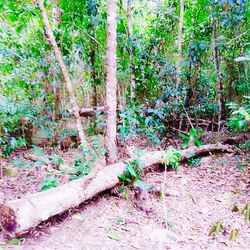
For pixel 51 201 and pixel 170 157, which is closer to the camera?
pixel 51 201

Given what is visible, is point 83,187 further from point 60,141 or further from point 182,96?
point 182,96

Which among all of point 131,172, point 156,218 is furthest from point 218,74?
point 156,218

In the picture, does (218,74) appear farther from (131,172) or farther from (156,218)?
(156,218)

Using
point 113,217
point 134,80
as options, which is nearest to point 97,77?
point 134,80

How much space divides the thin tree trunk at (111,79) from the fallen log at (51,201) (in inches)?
16.4

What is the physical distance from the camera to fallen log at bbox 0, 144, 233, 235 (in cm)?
233

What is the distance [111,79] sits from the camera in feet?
12.5

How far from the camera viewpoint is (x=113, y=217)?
2.95 meters

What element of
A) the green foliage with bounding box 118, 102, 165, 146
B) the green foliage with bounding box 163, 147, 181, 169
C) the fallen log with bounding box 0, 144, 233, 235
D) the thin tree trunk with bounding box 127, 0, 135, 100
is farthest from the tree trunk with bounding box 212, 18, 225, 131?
the fallen log with bounding box 0, 144, 233, 235

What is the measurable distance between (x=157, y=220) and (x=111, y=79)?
199 centimetres

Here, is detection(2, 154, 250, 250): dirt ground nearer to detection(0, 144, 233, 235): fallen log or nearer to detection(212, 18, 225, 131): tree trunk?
detection(0, 144, 233, 235): fallen log

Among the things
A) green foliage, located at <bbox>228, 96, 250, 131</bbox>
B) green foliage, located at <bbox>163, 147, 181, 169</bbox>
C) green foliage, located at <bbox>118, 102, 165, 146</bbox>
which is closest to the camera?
green foliage, located at <bbox>228, 96, 250, 131</bbox>

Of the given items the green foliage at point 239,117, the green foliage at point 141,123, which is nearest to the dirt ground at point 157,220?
Result: the green foliage at point 239,117

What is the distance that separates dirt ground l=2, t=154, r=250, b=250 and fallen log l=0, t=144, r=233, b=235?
0.54 feet
